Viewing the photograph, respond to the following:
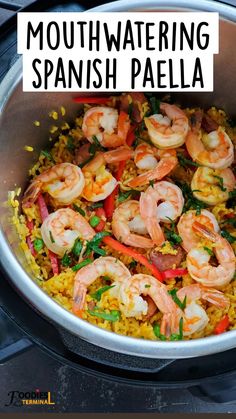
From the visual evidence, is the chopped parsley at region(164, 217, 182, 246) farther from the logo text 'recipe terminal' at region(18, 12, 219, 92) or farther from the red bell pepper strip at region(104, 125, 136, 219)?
the logo text 'recipe terminal' at region(18, 12, 219, 92)

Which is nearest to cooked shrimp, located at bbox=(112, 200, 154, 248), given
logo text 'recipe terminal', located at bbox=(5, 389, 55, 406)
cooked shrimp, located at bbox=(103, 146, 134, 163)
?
cooked shrimp, located at bbox=(103, 146, 134, 163)

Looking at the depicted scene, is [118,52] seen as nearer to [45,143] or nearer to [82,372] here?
[45,143]

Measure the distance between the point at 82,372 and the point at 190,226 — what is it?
1.47 feet

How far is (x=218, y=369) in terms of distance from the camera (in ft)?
5.46

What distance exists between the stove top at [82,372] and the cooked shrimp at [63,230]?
0.16 metres

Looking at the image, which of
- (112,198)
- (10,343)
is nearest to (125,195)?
(112,198)

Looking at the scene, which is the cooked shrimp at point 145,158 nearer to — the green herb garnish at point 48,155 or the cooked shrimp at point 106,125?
the cooked shrimp at point 106,125

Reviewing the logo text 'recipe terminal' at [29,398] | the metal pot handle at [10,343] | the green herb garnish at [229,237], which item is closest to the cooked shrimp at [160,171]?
the green herb garnish at [229,237]

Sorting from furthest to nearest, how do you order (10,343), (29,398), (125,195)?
(29,398)
(125,195)
(10,343)

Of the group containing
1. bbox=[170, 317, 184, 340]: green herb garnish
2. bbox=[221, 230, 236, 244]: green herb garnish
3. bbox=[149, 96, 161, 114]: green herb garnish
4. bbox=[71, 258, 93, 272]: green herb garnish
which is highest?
bbox=[149, 96, 161, 114]: green herb garnish

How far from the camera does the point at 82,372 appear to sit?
1.77 meters

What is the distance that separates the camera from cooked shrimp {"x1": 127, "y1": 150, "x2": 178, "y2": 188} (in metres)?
1.77

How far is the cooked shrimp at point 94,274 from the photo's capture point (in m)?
1.65

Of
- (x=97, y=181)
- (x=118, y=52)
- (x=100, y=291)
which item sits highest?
(x=118, y=52)
